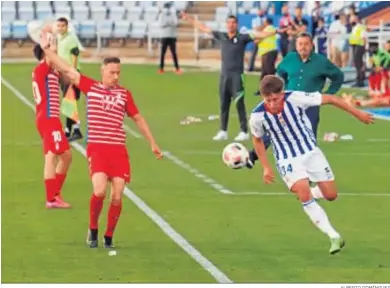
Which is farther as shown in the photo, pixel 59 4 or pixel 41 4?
pixel 59 4

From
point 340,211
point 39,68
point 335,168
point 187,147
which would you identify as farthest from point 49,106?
point 187,147

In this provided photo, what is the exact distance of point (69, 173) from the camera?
1964cm

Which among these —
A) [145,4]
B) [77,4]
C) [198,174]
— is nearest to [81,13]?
[77,4]

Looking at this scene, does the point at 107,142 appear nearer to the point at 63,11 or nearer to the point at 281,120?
the point at 281,120

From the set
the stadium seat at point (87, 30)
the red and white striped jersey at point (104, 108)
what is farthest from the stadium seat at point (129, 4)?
the red and white striped jersey at point (104, 108)

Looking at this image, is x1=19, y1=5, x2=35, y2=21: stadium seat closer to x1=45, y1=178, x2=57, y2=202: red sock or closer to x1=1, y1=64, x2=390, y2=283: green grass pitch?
x1=1, y1=64, x2=390, y2=283: green grass pitch

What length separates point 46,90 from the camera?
1623 cm

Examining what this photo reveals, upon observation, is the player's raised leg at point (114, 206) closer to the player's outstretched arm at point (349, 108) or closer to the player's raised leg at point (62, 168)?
the player's outstretched arm at point (349, 108)

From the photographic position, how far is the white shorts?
43.5 feet

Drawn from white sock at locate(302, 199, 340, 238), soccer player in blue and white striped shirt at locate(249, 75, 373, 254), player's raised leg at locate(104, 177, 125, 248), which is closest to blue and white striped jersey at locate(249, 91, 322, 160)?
soccer player in blue and white striped shirt at locate(249, 75, 373, 254)

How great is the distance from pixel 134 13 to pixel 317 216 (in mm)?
43631

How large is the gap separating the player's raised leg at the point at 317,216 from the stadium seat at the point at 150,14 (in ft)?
138

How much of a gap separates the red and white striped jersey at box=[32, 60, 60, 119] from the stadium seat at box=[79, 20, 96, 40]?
126 feet

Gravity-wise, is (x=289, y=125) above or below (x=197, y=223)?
above
